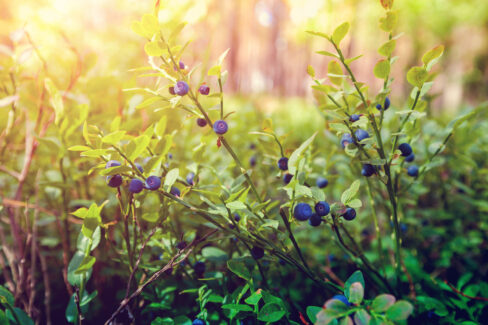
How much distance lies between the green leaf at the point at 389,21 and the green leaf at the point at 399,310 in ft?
1.65

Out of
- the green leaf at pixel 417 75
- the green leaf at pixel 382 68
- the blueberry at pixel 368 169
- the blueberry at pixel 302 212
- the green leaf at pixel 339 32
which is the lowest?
the blueberry at pixel 302 212

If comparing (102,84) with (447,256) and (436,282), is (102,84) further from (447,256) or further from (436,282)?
(447,256)

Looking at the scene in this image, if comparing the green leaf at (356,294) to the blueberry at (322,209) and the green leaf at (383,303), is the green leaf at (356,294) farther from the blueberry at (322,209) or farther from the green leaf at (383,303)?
the blueberry at (322,209)

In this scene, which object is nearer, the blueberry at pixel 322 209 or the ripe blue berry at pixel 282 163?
the blueberry at pixel 322 209

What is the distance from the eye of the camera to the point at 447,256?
1166 millimetres

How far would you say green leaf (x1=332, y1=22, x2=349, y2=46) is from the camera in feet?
2.16

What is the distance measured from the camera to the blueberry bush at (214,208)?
631 millimetres

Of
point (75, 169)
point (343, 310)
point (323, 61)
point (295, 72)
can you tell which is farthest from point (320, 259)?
point (295, 72)

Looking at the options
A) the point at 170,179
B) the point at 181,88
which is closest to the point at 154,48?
the point at 181,88

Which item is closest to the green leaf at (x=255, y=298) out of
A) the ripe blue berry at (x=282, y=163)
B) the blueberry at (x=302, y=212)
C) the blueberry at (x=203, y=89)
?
the blueberry at (x=302, y=212)

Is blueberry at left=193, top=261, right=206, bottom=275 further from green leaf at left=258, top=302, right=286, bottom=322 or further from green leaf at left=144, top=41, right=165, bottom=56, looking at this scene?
green leaf at left=144, top=41, right=165, bottom=56

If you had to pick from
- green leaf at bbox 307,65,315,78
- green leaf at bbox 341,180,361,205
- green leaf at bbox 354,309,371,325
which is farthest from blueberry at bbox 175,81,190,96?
green leaf at bbox 354,309,371,325

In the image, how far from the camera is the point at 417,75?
26.1 inches

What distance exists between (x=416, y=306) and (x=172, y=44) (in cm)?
85
